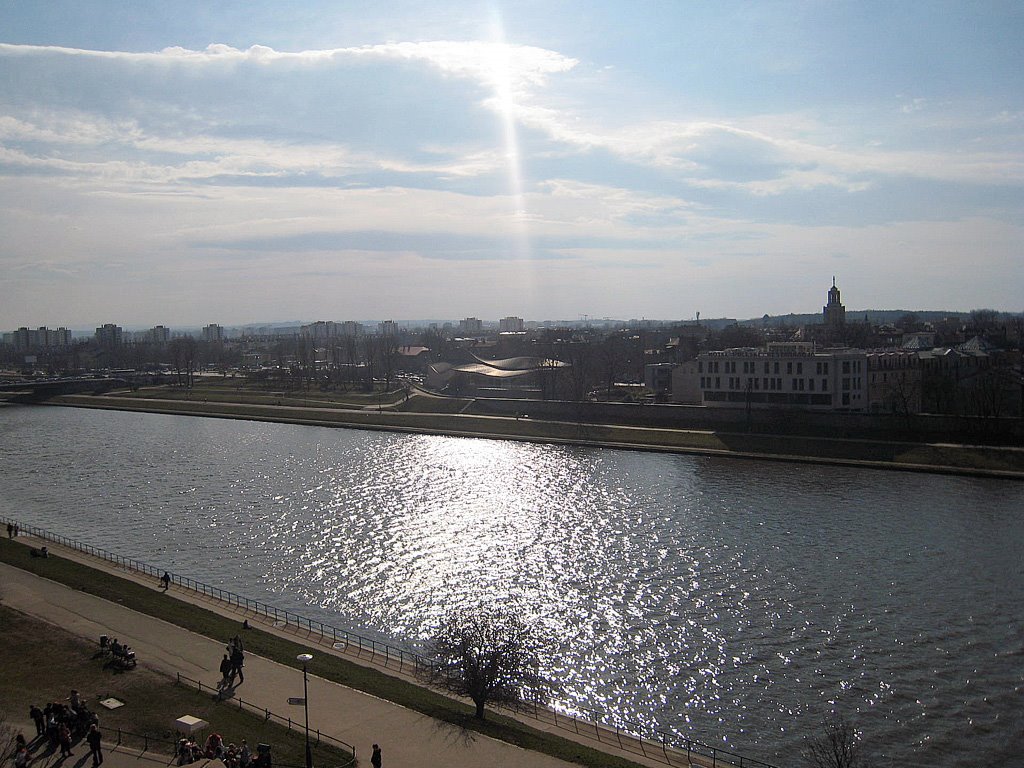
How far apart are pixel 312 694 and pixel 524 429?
42.8 metres

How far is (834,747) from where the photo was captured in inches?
534

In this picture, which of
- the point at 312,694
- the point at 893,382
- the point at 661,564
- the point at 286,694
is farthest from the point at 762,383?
the point at 286,694

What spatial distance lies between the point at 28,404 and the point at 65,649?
86.1m

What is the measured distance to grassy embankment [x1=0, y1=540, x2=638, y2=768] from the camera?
14.9 metres

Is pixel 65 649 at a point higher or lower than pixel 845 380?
lower

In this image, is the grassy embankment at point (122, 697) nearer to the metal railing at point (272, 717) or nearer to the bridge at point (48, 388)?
the metal railing at point (272, 717)

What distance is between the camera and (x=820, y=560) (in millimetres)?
27109

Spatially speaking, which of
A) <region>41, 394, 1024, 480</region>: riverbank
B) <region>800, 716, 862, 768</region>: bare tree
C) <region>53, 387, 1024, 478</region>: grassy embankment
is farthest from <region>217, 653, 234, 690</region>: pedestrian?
<region>53, 387, 1024, 478</region>: grassy embankment

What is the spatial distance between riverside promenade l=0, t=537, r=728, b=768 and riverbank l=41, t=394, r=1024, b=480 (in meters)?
32.4

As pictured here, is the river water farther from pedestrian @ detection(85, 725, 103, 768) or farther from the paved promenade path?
pedestrian @ detection(85, 725, 103, 768)

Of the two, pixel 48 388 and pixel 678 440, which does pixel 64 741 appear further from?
pixel 48 388

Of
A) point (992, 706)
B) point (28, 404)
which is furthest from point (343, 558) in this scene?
point (28, 404)

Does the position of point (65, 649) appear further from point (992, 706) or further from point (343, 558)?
point (992, 706)

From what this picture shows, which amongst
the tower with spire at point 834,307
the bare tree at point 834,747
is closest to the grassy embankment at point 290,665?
the bare tree at point 834,747
